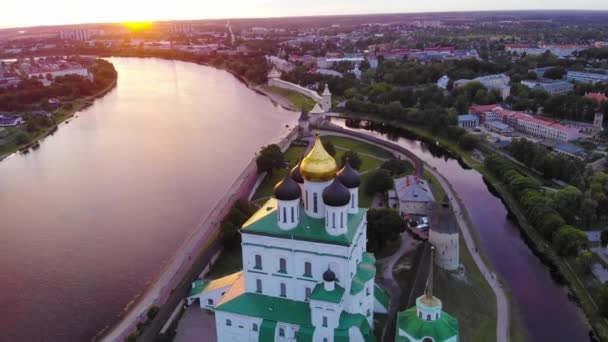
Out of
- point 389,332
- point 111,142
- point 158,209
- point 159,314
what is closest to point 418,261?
point 389,332

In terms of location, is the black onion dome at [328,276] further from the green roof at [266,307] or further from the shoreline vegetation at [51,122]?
the shoreline vegetation at [51,122]

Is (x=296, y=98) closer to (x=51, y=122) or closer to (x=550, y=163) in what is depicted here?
(x=51, y=122)

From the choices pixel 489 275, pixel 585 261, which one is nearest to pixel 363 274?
pixel 489 275

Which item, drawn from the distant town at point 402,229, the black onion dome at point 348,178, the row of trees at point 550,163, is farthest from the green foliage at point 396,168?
the black onion dome at point 348,178

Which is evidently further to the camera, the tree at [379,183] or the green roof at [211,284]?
the tree at [379,183]

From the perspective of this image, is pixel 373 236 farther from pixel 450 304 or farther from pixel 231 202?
pixel 231 202

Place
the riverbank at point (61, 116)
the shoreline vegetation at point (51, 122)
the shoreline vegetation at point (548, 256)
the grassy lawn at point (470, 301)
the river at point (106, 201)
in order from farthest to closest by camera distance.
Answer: the shoreline vegetation at point (51, 122), the riverbank at point (61, 116), the river at point (106, 201), the shoreline vegetation at point (548, 256), the grassy lawn at point (470, 301)

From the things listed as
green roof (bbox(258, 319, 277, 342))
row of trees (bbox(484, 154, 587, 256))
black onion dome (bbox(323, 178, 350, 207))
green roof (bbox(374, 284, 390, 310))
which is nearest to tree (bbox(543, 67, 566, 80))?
row of trees (bbox(484, 154, 587, 256))
